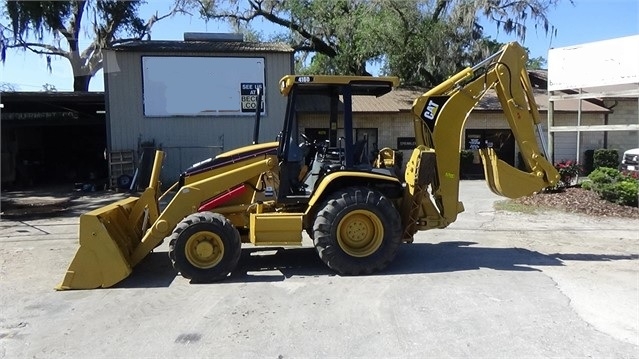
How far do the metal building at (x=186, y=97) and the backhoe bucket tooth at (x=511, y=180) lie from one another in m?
13.0

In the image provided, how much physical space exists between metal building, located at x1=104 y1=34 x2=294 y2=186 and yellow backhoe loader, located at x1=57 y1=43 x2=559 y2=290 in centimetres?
1222

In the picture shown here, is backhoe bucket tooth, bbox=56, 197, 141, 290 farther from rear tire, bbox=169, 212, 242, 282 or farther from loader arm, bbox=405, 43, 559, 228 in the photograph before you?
loader arm, bbox=405, 43, 559, 228

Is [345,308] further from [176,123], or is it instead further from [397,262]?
[176,123]

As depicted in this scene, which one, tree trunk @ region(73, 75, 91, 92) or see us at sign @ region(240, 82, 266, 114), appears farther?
tree trunk @ region(73, 75, 91, 92)

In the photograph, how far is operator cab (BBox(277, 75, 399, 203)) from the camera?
7238mm

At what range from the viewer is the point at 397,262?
7.77 meters

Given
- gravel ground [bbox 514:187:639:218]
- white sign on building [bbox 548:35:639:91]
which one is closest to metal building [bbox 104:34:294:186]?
white sign on building [bbox 548:35:639:91]

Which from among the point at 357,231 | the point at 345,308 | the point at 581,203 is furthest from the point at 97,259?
the point at 581,203

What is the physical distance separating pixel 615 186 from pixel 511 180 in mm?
6769

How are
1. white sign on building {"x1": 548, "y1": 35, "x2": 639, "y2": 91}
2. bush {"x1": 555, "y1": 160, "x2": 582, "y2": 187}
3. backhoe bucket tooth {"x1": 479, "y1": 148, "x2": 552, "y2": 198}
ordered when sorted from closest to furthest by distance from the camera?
backhoe bucket tooth {"x1": 479, "y1": 148, "x2": 552, "y2": 198} < white sign on building {"x1": 548, "y1": 35, "x2": 639, "y2": 91} < bush {"x1": 555, "y1": 160, "x2": 582, "y2": 187}

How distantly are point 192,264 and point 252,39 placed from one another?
78.5 ft

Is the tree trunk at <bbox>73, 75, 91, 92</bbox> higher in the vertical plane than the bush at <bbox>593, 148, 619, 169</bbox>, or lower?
higher

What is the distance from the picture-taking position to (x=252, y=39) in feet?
95.2

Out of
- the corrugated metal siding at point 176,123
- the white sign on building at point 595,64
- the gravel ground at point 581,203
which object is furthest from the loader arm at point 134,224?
the white sign on building at point 595,64
